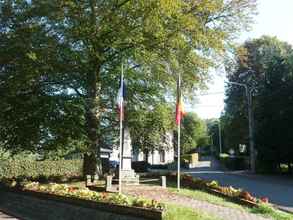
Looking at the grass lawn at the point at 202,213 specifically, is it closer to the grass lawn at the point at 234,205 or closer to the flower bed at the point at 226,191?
the grass lawn at the point at 234,205

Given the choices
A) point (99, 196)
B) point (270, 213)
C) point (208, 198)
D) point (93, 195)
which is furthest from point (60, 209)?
point (270, 213)

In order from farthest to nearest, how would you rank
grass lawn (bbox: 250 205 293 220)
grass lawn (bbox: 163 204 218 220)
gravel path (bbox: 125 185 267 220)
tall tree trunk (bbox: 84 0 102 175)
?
tall tree trunk (bbox: 84 0 102 175) → grass lawn (bbox: 250 205 293 220) → gravel path (bbox: 125 185 267 220) → grass lawn (bbox: 163 204 218 220)

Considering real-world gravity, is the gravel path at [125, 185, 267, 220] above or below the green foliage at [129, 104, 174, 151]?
below

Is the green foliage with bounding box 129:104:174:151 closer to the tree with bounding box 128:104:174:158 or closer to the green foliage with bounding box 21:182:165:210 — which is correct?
the tree with bounding box 128:104:174:158

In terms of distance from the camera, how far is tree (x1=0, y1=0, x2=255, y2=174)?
23719 mm

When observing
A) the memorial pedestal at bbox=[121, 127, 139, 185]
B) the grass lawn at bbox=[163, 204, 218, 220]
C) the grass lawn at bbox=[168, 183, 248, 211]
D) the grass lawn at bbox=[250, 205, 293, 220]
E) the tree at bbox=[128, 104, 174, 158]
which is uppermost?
the tree at bbox=[128, 104, 174, 158]

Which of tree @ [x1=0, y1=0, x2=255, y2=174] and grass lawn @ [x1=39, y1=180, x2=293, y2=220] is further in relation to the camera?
tree @ [x1=0, y1=0, x2=255, y2=174]

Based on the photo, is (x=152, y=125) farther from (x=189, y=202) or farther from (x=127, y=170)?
(x=189, y=202)

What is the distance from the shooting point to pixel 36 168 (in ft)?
130

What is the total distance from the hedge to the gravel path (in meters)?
15.7

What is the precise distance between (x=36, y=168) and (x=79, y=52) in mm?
17550

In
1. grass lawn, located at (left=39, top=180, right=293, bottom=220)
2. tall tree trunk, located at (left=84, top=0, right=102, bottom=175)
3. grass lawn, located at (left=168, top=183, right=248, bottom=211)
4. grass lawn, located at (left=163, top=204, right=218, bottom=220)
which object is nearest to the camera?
grass lawn, located at (left=163, top=204, right=218, bottom=220)

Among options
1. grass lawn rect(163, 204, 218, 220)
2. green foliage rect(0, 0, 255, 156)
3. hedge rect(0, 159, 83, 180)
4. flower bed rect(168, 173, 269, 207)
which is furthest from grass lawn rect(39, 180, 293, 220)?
hedge rect(0, 159, 83, 180)

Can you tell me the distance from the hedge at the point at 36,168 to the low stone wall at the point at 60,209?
50.0 feet
